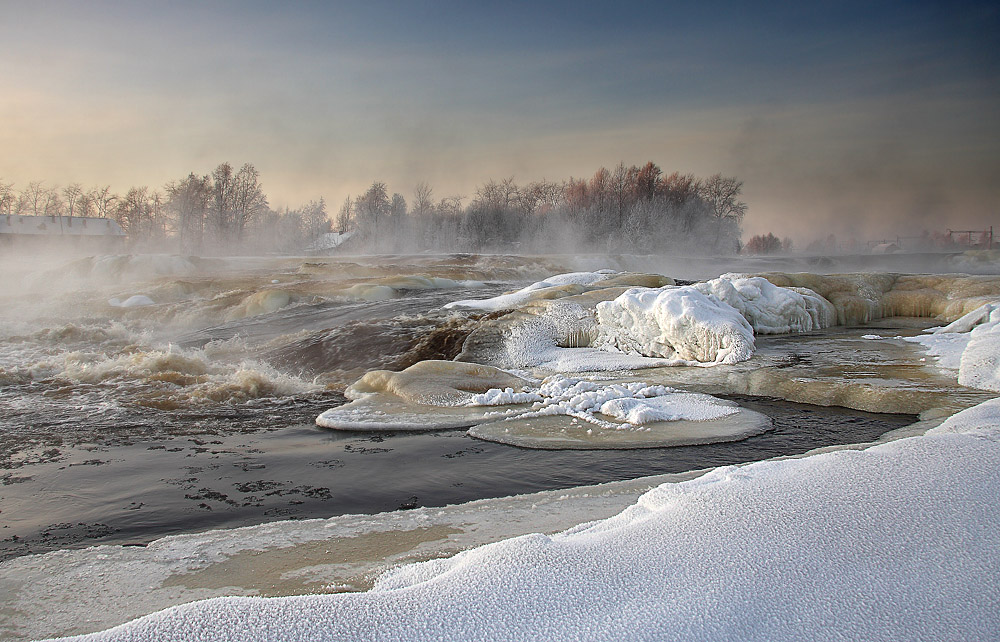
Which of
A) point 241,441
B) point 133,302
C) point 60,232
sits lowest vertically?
point 241,441

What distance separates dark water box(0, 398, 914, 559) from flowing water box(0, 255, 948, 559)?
18 mm

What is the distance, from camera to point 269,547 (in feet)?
10.4

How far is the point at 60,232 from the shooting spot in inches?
2212

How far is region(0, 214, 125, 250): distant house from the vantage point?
178 feet

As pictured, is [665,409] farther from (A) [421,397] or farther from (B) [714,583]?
(B) [714,583]

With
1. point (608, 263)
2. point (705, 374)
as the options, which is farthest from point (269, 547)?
point (608, 263)

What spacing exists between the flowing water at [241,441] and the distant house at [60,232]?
50.2 meters

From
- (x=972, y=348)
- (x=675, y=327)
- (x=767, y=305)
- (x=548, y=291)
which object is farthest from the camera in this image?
(x=548, y=291)

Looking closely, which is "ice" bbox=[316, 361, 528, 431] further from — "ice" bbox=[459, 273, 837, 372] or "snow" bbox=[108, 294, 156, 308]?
"snow" bbox=[108, 294, 156, 308]

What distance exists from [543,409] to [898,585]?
4521 millimetres

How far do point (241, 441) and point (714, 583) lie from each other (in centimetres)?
513

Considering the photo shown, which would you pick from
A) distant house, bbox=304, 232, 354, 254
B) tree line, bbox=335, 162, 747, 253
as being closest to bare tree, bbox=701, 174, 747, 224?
tree line, bbox=335, 162, 747, 253

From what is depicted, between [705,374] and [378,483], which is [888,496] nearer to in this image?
[378,483]

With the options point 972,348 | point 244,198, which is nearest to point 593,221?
point 244,198
